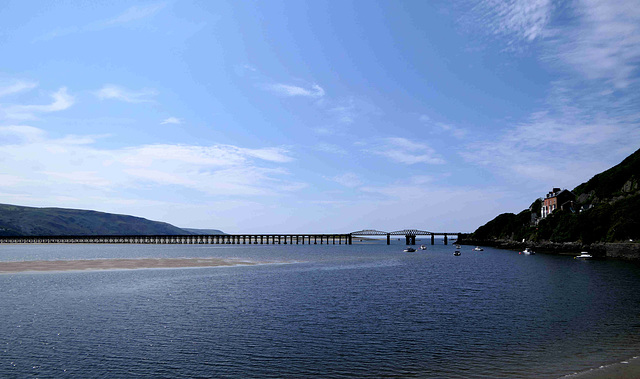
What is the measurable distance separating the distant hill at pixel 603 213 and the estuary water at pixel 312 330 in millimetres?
76626

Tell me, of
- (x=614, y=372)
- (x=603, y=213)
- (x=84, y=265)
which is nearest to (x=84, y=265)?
(x=84, y=265)

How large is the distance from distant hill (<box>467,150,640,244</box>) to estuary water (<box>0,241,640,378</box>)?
251 feet

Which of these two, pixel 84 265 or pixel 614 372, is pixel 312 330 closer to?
pixel 614 372

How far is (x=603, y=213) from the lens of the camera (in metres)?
129

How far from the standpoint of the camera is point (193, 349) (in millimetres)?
23438

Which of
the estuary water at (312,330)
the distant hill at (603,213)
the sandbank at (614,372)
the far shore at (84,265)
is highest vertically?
the distant hill at (603,213)

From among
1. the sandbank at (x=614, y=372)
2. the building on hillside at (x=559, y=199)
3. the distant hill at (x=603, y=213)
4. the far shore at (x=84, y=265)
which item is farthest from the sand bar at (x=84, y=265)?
the building on hillside at (x=559, y=199)

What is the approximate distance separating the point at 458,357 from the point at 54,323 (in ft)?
84.4

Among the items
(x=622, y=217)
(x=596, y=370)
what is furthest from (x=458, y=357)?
(x=622, y=217)

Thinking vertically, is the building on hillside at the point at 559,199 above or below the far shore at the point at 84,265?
above

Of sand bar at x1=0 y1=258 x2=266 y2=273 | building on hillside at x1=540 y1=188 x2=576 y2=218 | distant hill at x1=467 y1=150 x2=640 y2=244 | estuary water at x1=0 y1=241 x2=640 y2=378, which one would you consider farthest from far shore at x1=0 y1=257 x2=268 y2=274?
building on hillside at x1=540 y1=188 x2=576 y2=218

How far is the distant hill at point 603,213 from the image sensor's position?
113 meters

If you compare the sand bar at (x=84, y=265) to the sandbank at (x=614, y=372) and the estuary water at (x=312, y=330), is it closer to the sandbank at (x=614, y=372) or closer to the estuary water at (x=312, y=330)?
the estuary water at (x=312, y=330)

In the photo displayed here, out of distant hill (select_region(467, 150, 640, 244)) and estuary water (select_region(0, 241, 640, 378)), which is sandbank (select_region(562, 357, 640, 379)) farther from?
distant hill (select_region(467, 150, 640, 244))
